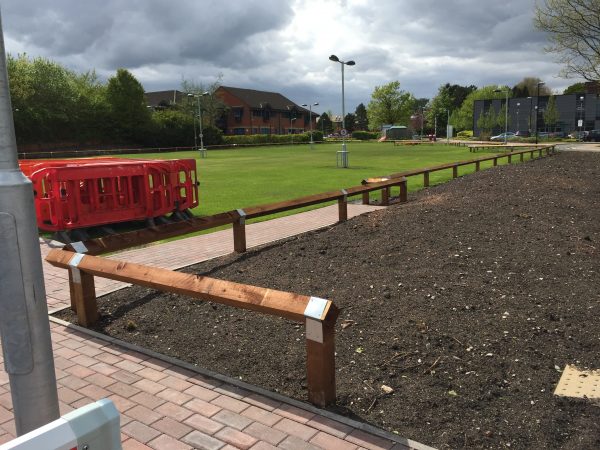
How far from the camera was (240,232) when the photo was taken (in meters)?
7.66

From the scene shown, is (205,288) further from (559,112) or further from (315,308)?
(559,112)

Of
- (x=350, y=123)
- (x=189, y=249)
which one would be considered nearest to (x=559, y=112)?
(x=350, y=123)

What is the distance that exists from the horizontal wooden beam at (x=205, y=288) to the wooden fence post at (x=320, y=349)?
4 cm

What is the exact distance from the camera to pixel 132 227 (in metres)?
10.5

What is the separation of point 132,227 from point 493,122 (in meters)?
93.8

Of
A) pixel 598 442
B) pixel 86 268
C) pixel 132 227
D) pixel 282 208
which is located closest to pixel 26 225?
pixel 86 268

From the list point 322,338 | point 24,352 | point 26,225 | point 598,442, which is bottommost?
point 598,442

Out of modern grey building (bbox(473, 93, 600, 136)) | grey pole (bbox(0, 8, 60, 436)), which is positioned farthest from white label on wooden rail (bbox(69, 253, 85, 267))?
modern grey building (bbox(473, 93, 600, 136))

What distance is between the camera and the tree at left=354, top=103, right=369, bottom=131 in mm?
146875

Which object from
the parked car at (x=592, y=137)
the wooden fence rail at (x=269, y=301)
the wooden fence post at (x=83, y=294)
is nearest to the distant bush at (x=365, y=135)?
the parked car at (x=592, y=137)

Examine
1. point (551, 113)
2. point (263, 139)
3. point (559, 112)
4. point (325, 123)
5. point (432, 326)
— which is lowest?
point (432, 326)

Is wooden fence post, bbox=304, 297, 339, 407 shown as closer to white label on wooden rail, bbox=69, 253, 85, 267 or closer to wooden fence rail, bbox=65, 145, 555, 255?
white label on wooden rail, bbox=69, 253, 85, 267

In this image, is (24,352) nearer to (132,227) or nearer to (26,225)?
(26,225)

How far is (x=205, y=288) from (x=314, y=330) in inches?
40.4
